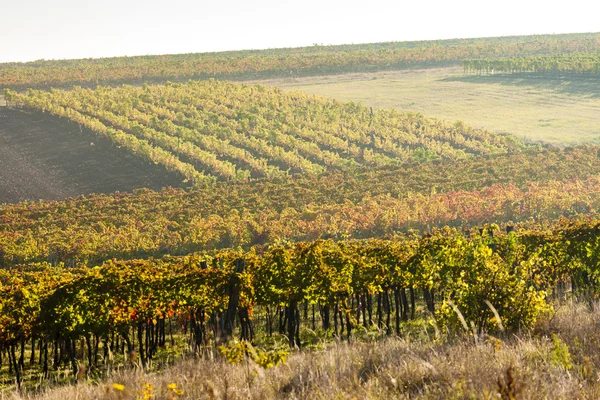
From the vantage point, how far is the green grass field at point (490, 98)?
11512 centimetres

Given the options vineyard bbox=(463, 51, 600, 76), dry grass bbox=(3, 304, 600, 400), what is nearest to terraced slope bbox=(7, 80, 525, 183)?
vineyard bbox=(463, 51, 600, 76)

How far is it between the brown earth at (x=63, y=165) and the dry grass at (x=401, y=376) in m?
72.4

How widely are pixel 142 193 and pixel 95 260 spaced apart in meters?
24.6

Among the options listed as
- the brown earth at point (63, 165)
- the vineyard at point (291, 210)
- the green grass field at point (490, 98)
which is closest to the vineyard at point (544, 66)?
the green grass field at point (490, 98)

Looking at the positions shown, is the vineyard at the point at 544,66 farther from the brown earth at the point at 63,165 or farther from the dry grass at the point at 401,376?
the dry grass at the point at 401,376

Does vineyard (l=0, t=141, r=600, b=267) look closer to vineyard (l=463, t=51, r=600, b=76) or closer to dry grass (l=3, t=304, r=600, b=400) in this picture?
dry grass (l=3, t=304, r=600, b=400)

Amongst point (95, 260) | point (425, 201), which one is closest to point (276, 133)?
point (425, 201)

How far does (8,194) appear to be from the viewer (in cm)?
8156

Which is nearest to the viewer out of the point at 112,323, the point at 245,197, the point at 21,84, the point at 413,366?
the point at 413,366

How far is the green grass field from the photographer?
115 meters

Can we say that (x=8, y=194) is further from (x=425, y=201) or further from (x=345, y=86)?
(x=345, y=86)

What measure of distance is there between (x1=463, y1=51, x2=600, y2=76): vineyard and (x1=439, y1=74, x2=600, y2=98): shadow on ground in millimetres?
4837

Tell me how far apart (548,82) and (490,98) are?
73.3 ft

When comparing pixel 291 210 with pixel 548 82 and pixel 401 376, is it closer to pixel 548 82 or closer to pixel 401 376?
pixel 401 376
